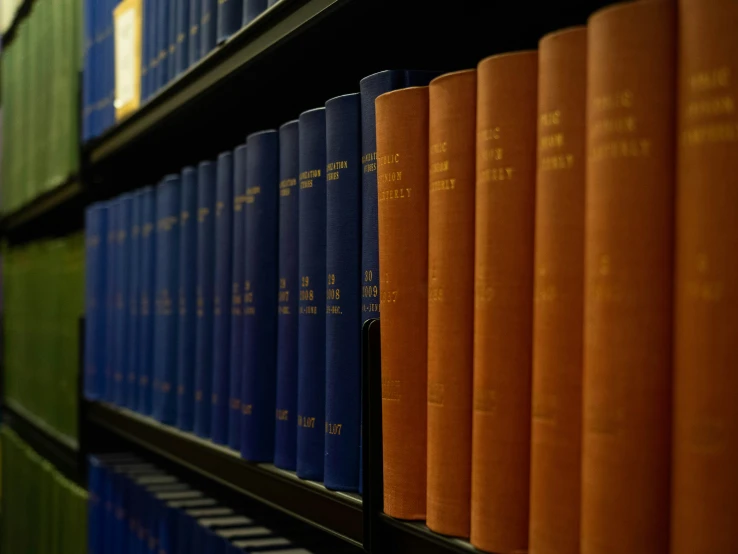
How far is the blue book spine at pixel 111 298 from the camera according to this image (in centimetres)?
134

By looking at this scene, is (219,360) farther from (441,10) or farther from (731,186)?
(731,186)

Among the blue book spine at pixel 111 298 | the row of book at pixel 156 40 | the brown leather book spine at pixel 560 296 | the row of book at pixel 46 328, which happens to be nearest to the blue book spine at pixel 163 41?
the row of book at pixel 156 40

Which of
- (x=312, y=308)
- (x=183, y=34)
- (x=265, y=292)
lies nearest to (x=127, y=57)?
(x=183, y=34)

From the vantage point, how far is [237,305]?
90 centimetres

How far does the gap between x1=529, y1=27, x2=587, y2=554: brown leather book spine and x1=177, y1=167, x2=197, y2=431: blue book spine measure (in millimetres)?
682

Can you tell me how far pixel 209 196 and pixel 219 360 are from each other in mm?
221

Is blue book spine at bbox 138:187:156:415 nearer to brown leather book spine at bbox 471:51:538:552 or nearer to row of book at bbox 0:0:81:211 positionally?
row of book at bbox 0:0:81:211

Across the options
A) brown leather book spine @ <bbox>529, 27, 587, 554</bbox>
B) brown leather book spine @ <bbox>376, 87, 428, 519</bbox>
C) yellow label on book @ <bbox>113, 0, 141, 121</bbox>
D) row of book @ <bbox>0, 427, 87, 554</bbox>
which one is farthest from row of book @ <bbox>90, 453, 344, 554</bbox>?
yellow label on book @ <bbox>113, 0, 141, 121</bbox>

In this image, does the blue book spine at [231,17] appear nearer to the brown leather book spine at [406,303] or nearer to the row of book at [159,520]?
the brown leather book spine at [406,303]

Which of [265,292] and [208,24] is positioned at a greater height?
[208,24]

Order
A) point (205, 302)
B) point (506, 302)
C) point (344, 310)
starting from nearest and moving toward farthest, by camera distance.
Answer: point (506, 302), point (344, 310), point (205, 302)

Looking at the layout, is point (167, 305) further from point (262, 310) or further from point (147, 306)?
point (262, 310)

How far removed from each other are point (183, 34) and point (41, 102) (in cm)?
96

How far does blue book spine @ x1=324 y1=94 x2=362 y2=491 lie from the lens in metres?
0.67
